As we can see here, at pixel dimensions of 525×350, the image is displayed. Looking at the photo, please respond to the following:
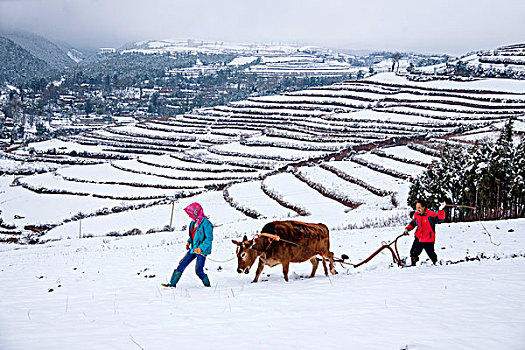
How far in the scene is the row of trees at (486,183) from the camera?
64.2 ft

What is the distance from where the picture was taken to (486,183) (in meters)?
20.4

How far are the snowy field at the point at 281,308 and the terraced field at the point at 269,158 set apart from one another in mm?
12114

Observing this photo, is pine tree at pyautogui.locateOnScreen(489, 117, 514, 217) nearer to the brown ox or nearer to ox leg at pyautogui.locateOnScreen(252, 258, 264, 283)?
the brown ox

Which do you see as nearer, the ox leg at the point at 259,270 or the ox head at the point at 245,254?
the ox head at the point at 245,254

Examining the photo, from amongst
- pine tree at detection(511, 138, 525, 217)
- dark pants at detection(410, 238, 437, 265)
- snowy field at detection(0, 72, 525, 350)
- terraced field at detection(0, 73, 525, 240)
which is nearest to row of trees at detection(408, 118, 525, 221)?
pine tree at detection(511, 138, 525, 217)

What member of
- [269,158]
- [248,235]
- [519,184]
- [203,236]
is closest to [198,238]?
[203,236]

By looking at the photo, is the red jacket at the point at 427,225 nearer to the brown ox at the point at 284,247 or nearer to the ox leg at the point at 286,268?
the brown ox at the point at 284,247

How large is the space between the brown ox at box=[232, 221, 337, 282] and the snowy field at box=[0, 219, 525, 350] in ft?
1.63

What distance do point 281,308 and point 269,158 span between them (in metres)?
44.9

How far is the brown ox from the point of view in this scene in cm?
869

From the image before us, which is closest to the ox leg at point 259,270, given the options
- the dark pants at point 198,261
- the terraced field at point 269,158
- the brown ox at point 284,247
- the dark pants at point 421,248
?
the brown ox at point 284,247

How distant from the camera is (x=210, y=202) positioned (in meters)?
33.8

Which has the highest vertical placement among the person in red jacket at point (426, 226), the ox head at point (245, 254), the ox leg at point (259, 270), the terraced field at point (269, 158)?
the person in red jacket at point (426, 226)

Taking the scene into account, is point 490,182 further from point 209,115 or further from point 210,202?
point 209,115
